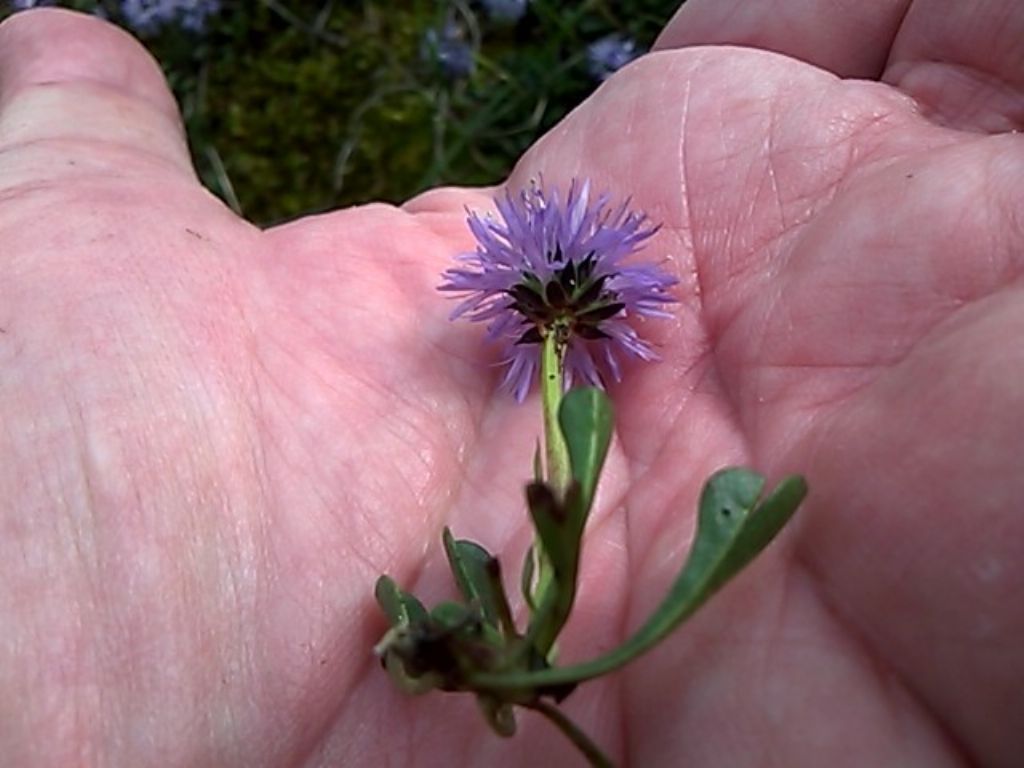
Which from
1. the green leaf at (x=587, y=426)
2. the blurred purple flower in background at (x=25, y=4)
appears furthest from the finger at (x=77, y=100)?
the green leaf at (x=587, y=426)

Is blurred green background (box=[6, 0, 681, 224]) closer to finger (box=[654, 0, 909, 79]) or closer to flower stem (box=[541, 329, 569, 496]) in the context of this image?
finger (box=[654, 0, 909, 79])

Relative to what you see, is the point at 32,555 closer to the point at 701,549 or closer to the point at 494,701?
the point at 494,701

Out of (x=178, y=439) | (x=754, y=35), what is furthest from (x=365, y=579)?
(x=754, y=35)

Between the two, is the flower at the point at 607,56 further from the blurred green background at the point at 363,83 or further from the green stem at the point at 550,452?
the green stem at the point at 550,452

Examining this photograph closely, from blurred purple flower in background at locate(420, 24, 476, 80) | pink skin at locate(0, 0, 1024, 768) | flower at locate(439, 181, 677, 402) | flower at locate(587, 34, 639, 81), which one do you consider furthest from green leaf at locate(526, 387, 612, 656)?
blurred purple flower in background at locate(420, 24, 476, 80)

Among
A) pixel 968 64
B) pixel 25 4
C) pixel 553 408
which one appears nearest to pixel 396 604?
pixel 553 408

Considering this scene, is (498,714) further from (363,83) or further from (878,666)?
(363,83)
